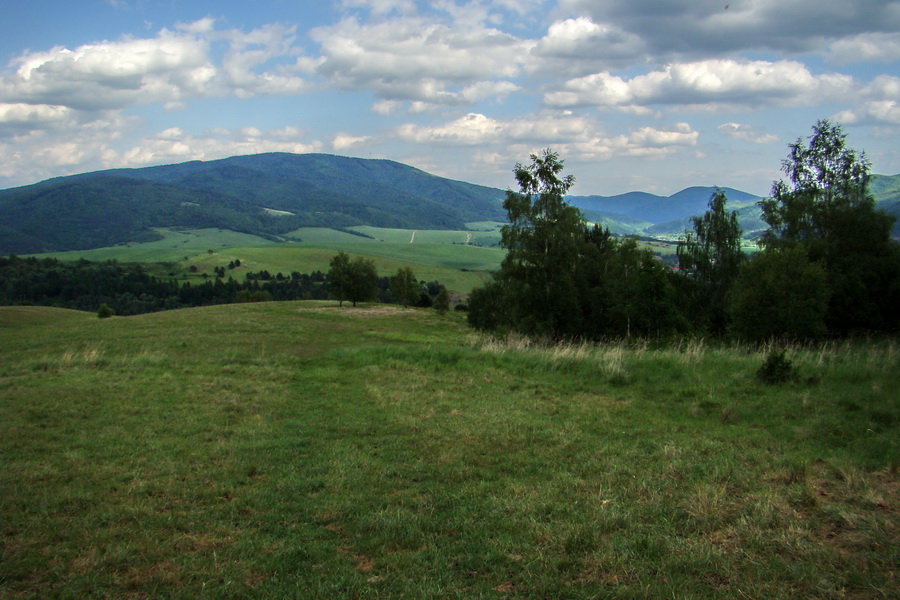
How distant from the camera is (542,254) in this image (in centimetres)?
2858

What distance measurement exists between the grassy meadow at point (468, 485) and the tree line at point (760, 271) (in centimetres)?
866

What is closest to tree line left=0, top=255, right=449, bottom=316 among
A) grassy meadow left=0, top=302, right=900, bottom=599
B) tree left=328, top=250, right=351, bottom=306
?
tree left=328, top=250, right=351, bottom=306

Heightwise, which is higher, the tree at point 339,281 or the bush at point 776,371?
the bush at point 776,371

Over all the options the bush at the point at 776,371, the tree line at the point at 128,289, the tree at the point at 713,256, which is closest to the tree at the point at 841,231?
the tree at the point at 713,256

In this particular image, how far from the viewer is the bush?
1166cm

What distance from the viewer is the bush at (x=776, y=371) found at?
38.3 ft

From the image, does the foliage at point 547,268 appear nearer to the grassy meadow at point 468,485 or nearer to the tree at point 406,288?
the grassy meadow at point 468,485

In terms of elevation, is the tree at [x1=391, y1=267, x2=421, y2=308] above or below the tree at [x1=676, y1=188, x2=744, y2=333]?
below

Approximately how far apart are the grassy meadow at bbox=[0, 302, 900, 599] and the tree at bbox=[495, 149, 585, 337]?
14.0 metres

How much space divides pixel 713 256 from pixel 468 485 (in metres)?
43.9

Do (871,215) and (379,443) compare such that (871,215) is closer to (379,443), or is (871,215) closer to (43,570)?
(379,443)

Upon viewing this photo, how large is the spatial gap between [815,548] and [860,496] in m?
1.54

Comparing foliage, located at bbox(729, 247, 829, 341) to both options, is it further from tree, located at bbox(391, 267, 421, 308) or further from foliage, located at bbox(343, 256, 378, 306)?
tree, located at bbox(391, 267, 421, 308)

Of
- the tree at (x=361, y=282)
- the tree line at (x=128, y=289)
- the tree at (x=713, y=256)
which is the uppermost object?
the tree at (x=713, y=256)
